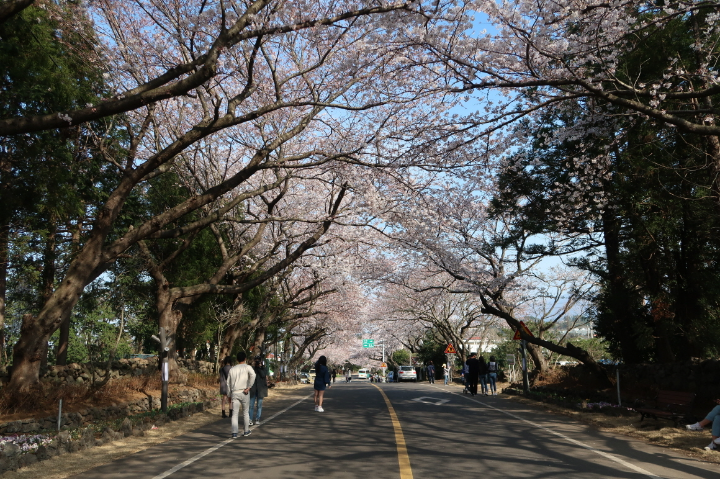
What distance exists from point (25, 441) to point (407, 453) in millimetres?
5992

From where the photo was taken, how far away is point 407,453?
912 centimetres

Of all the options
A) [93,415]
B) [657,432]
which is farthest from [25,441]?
[657,432]

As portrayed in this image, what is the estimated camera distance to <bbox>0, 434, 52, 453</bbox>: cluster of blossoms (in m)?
9.04

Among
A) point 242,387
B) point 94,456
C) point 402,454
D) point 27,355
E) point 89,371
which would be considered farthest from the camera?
point 89,371

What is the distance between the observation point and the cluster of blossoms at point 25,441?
9039mm

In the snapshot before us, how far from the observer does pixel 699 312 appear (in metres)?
17.3

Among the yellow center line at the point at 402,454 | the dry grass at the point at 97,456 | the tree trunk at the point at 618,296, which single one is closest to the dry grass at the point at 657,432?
the yellow center line at the point at 402,454

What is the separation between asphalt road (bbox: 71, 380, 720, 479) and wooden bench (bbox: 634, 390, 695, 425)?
54.7 inches

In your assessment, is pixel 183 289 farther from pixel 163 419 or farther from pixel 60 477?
pixel 60 477

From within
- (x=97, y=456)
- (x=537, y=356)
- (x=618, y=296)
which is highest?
(x=618, y=296)

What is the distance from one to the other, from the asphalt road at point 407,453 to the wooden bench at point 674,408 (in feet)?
4.56

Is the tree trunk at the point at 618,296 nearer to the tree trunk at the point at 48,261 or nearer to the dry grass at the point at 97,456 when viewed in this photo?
the dry grass at the point at 97,456

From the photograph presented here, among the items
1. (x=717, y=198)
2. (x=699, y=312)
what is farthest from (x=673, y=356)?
(x=717, y=198)

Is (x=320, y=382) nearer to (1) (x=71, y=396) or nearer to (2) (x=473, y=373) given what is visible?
(1) (x=71, y=396)
